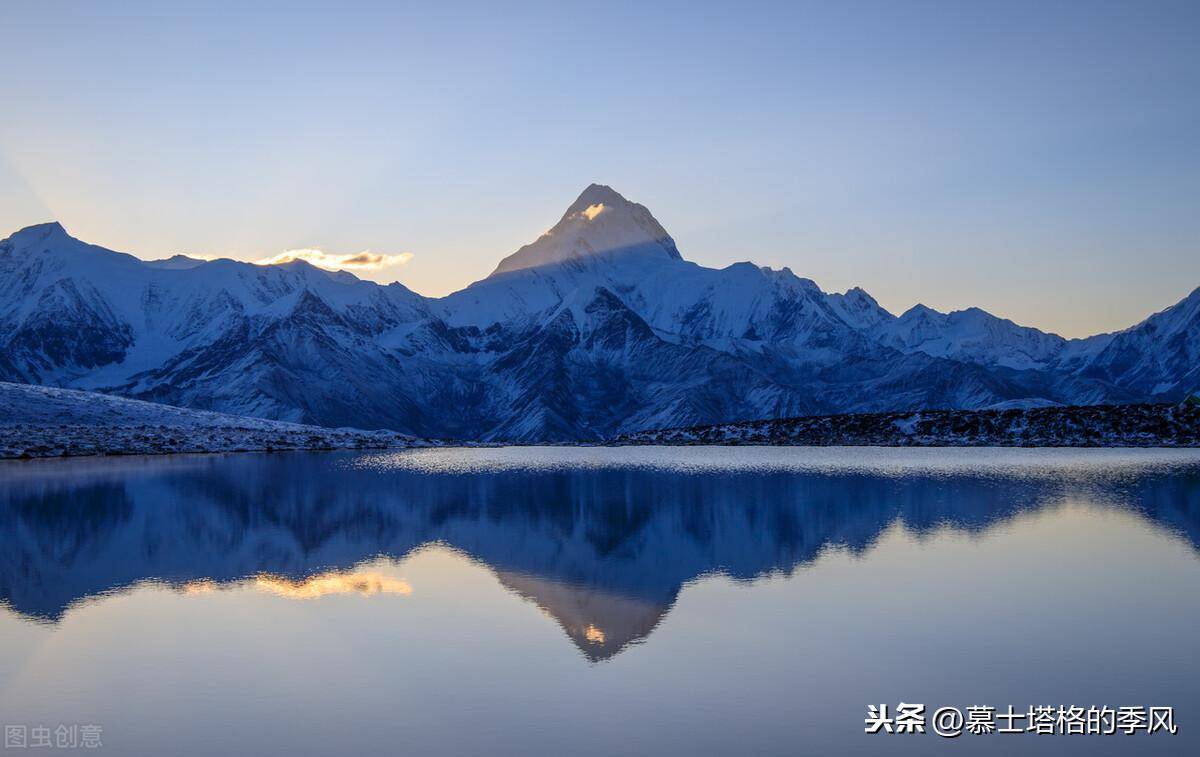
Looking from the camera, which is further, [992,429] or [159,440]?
[992,429]

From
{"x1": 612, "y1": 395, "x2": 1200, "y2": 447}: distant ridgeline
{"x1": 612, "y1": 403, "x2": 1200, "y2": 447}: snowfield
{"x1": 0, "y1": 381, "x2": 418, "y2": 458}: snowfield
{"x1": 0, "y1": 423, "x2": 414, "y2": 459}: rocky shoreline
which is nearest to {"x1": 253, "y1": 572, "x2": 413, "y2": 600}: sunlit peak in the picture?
{"x1": 0, "y1": 423, "x2": 414, "y2": 459}: rocky shoreline

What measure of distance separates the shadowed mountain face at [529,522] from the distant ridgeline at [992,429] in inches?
2306

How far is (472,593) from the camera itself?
33562 mm

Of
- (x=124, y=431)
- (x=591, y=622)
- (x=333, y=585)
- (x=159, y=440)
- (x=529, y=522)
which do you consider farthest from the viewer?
(x=124, y=431)

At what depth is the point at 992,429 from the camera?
156 meters

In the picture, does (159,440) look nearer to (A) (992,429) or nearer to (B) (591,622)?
(A) (992,429)

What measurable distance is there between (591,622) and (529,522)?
2495cm

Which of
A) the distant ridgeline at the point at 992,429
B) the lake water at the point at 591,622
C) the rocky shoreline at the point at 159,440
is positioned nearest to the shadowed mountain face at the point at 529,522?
the lake water at the point at 591,622

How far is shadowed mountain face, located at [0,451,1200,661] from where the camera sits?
3562 centimetres

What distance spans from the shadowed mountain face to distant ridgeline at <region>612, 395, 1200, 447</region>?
58.6 meters

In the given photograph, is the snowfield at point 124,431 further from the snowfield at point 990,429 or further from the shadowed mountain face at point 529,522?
the snowfield at point 990,429

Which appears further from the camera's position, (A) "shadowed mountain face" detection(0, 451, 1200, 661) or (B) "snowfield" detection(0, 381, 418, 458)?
(B) "snowfield" detection(0, 381, 418, 458)

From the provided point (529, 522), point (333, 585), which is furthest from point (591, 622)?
point (529, 522)

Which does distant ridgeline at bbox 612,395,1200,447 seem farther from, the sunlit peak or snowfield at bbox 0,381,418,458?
the sunlit peak
